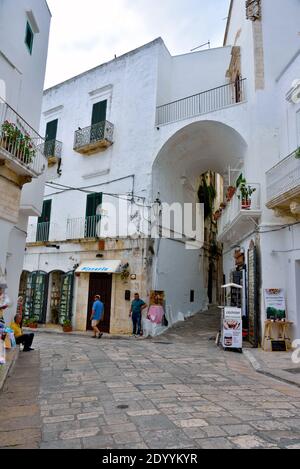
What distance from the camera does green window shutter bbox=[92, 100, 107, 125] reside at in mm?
17641

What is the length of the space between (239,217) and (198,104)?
6169 mm

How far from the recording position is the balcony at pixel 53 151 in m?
18.8

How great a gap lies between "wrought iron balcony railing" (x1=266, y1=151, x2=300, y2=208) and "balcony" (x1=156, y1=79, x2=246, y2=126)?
4784 millimetres

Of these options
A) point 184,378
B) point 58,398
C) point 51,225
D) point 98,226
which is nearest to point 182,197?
point 98,226

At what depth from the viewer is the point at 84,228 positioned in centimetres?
1681

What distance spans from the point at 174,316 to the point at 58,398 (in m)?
11.1

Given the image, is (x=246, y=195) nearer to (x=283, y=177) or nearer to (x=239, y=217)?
(x=239, y=217)

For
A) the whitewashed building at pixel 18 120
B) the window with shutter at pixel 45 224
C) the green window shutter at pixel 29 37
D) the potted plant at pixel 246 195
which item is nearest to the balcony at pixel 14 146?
the whitewashed building at pixel 18 120

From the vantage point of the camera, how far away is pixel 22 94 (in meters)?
10.7

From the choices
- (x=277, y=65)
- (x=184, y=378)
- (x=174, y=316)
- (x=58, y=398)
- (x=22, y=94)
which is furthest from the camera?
(x=174, y=316)

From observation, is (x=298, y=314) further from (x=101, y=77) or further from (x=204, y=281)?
(x=101, y=77)

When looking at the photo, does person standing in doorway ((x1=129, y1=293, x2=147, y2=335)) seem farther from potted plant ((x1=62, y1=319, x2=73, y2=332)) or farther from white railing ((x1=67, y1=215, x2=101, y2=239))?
white railing ((x1=67, y1=215, x2=101, y2=239))

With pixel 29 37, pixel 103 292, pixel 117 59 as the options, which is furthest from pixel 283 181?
pixel 117 59

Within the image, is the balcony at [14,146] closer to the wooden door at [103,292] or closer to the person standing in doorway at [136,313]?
the person standing in doorway at [136,313]
